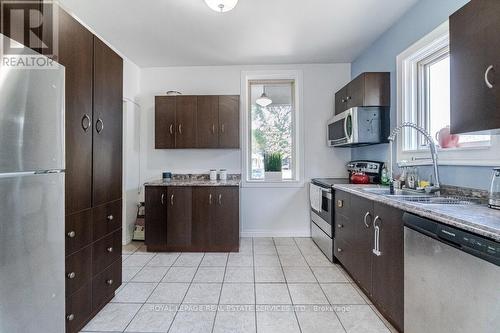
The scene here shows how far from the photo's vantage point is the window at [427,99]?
74.2 inches

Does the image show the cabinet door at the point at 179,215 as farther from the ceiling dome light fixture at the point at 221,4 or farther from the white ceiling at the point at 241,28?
the ceiling dome light fixture at the point at 221,4

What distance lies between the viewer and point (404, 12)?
2.42 m

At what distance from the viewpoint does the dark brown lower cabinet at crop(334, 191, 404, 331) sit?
1551 millimetres

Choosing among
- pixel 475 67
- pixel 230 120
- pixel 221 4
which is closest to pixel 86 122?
pixel 221 4

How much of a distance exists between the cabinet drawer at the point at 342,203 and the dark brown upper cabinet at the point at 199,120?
1557 millimetres

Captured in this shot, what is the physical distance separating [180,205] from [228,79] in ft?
6.81

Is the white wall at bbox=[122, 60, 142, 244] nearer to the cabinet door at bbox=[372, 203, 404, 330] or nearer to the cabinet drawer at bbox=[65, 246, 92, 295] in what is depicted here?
the cabinet drawer at bbox=[65, 246, 92, 295]

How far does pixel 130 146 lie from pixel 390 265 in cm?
343

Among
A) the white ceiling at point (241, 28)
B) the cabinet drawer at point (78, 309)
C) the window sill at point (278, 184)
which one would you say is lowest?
the cabinet drawer at point (78, 309)

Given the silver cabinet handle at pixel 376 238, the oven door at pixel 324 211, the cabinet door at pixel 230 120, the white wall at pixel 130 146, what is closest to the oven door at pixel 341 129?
the oven door at pixel 324 211

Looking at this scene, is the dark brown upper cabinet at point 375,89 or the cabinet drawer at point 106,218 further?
the dark brown upper cabinet at point 375,89

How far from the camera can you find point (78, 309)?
1.59m

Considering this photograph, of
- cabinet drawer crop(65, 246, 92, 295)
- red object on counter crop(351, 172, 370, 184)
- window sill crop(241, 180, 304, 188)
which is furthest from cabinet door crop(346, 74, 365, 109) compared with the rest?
cabinet drawer crop(65, 246, 92, 295)

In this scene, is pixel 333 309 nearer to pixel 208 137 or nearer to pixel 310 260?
pixel 310 260
